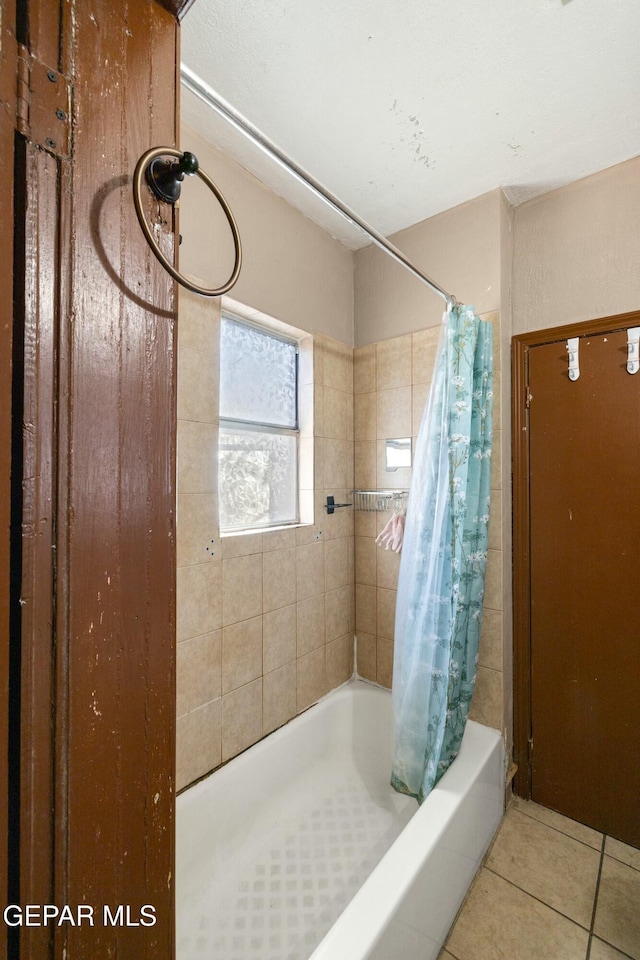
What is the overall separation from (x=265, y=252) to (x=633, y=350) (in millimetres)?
1497

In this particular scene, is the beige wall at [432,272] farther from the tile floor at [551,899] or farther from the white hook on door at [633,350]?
the tile floor at [551,899]

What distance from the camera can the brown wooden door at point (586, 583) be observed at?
5.25ft

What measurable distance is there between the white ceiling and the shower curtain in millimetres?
603

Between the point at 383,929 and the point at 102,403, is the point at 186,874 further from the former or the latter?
the point at 102,403

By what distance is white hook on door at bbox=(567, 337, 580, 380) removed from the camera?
66.8 inches

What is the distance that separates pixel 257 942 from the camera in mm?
1211

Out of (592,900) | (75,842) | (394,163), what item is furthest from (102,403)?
(592,900)

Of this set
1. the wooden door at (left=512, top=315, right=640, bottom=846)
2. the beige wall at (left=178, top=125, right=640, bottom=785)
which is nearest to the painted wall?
the beige wall at (left=178, top=125, right=640, bottom=785)

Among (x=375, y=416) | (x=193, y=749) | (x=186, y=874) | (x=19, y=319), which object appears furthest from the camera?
(x=375, y=416)

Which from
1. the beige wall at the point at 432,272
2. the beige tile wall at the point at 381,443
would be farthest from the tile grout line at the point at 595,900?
the beige wall at the point at 432,272

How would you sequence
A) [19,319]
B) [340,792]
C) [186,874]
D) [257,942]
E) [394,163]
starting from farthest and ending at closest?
[340,792] < [394,163] < [186,874] < [257,942] < [19,319]

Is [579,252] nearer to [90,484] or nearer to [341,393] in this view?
[341,393]

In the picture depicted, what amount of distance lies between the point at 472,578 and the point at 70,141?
5.49 ft

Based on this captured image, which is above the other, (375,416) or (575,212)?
(575,212)
